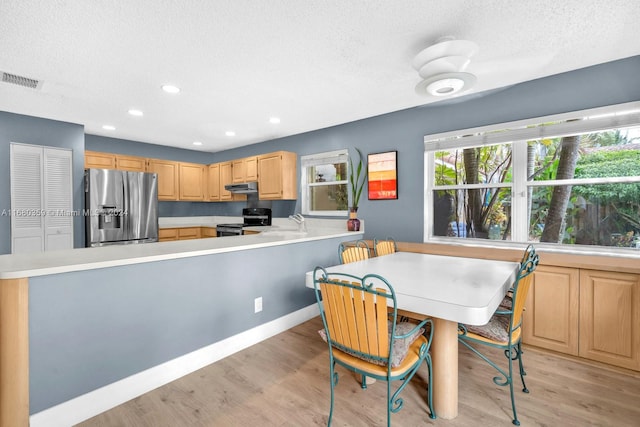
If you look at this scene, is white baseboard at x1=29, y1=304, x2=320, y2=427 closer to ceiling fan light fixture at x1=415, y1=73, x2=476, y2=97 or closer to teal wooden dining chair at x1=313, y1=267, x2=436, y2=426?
teal wooden dining chair at x1=313, y1=267, x2=436, y2=426

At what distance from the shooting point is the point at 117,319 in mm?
1825

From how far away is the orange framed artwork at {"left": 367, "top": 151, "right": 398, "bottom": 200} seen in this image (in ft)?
12.2

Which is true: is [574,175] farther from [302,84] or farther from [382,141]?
[302,84]

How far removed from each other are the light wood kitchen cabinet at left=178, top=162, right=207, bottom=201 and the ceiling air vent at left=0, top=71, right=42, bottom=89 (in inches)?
114

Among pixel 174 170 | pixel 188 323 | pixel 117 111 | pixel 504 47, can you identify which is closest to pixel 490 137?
pixel 504 47

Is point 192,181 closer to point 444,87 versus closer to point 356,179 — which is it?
point 356,179

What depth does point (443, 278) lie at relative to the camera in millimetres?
1832

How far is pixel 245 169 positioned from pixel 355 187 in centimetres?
223

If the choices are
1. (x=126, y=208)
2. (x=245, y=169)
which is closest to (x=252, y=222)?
(x=245, y=169)

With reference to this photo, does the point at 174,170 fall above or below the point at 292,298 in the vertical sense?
above

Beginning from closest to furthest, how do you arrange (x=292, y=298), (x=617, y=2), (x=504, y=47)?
(x=617, y=2) < (x=504, y=47) < (x=292, y=298)

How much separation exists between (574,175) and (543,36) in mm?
1349

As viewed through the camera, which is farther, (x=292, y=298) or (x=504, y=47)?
(x=292, y=298)

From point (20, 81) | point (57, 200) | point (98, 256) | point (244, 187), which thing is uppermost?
point (20, 81)
